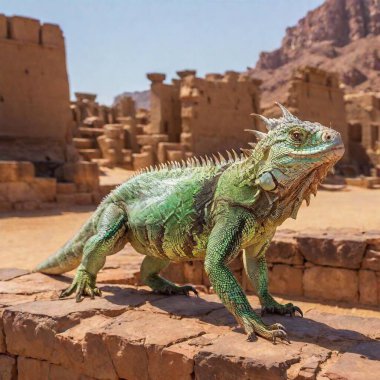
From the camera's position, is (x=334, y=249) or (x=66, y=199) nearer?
(x=334, y=249)

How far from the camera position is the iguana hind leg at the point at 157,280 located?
460 cm

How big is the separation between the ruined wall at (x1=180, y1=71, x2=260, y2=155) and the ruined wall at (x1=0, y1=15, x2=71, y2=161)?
579cm

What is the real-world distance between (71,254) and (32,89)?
1350cm

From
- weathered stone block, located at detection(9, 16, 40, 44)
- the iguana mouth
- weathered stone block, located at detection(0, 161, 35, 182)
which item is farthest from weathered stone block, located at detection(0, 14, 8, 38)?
the iguana mouth

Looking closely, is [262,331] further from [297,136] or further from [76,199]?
[76,199]

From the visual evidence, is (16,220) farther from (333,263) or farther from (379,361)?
(379,361)

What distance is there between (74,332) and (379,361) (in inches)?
79.0

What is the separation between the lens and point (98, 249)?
14.1ft

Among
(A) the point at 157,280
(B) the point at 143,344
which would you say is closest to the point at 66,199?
(A) the point at 157,280

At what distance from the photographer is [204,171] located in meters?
3.96

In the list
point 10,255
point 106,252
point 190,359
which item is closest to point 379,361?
point 190,359

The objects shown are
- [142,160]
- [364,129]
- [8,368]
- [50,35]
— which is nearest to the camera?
[8,368]

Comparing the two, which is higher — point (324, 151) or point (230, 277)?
point (324, 151)

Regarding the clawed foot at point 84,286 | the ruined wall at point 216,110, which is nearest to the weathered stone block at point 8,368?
the clawed foot at point 84,286
